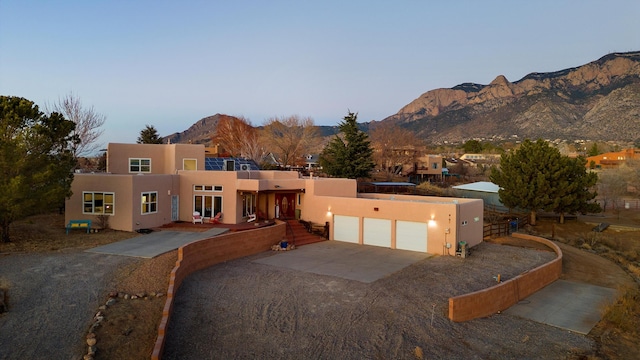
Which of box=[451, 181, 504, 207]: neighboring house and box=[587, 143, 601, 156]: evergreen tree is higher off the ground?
box=[587, 143, 601, 156]: evergreen tree

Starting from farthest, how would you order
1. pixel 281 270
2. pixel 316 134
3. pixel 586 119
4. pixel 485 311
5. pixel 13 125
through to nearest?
pixel 586 119 < pixel 316 134 < pixel 13 125 < pixel 281 270 < pixel 485 311

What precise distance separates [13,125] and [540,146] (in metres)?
32.3

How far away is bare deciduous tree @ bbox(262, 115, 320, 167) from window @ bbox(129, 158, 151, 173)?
23996 mm

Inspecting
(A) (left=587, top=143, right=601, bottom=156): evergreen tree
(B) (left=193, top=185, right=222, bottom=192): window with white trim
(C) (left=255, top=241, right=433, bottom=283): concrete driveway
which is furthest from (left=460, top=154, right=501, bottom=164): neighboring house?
(B) (left=193, top=185, right=222, bottom=192): window with white trim

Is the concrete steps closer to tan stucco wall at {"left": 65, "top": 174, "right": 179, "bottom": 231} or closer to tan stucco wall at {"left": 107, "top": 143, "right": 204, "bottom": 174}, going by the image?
tan stucco wall at {"left": 65, "top": 174, "right": 179, "bottom": 231}

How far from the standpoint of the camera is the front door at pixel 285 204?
2383 cm

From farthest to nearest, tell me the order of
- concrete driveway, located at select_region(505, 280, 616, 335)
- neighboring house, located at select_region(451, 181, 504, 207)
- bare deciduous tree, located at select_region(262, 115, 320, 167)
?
bare deciduous tree, located at select_region(262, 115, 320, 167) → neighboring house, located at select_region(451, 181, 504, 207) → concrete driveway, located at select_region(505, 280, 616, 335)

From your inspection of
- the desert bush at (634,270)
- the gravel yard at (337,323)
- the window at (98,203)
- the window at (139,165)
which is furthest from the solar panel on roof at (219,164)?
the desert bush at (634,270)

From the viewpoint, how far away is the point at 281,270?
A: 1498 cm

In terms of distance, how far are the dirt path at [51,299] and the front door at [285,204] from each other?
10.9 meters

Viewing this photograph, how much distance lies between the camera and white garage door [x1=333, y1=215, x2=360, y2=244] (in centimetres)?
2116

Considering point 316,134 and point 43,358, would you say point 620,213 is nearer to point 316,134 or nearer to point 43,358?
point 316,134

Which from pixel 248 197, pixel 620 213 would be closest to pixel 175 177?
pixel 248 197

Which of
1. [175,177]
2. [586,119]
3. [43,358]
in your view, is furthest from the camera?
[586,119]
